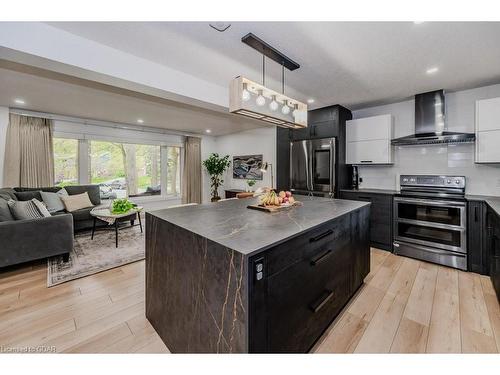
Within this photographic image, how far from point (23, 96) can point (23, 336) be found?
3.64 meters

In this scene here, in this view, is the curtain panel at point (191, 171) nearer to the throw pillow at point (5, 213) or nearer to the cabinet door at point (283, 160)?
the cabinet door at point (283, 160)

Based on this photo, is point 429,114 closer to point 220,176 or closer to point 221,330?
point 221,330

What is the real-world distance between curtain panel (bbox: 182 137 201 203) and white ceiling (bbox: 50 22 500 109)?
387 centimetres

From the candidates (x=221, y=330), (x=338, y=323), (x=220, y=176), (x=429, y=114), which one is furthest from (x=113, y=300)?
(x=220, y=176)

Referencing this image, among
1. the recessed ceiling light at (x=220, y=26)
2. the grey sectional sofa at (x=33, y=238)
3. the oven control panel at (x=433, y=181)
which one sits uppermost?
the recessed ceiling light at (x=220, y=26)

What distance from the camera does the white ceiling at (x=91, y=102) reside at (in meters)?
2.82

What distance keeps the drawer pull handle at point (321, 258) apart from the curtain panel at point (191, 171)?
17.8 ft

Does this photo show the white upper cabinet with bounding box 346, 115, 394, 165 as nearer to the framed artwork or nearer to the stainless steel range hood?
the stainless steel range hood

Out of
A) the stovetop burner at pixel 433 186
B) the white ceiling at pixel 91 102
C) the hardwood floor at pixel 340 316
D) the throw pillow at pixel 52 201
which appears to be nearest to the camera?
the hardwood floor at pixel 340 316

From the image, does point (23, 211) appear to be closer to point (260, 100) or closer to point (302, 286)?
point (260, 100)

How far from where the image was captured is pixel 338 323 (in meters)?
1.74

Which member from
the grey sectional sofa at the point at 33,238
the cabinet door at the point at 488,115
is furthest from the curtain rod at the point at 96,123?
the cabinet door at the point at 488,115
